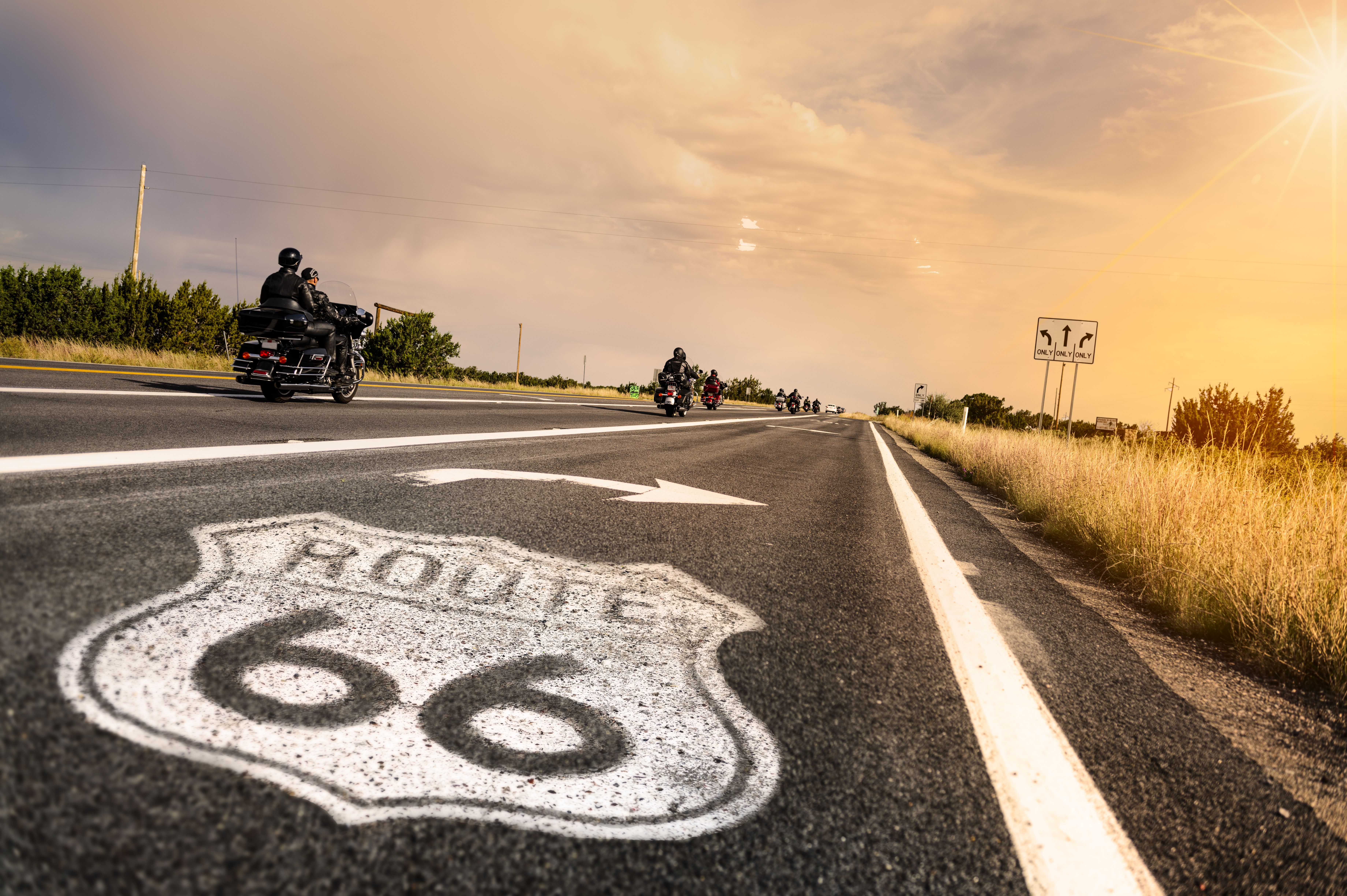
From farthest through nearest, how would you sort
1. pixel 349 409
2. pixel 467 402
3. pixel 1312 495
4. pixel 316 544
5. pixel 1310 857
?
1. pixel 467 402
2. pixel 349 409
3. pixel 1312 495
4. pixel 316 544
5. pixel 1310 857

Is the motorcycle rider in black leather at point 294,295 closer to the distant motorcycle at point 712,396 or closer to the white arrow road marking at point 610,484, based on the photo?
the white arrow road marking at point 610,484

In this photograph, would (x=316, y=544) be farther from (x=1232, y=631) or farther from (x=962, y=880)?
(x=1232, y=631)

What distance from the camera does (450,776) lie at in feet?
4.40

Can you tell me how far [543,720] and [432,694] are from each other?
304mm

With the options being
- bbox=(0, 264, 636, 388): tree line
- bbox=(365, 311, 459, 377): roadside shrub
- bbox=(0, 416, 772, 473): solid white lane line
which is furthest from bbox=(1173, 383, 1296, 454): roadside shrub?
bbox=(365, 311, 459, 377): roadside shrub

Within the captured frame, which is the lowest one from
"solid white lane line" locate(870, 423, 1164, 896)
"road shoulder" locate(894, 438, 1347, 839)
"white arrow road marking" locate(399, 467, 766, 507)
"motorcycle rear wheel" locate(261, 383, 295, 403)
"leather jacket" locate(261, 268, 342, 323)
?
"road shoulder" locate(894, 438, 1347, 839)

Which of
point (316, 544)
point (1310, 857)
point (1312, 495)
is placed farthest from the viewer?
point (1312, 495)

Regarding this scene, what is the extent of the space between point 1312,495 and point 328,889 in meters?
7.19

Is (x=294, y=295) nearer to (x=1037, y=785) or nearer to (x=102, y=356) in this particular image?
(x=1037, y=785)

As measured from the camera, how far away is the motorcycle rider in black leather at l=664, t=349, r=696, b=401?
21203 mm

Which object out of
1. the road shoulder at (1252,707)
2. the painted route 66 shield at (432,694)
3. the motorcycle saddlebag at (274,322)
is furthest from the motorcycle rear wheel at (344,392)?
the road shoulder at (1252,707)

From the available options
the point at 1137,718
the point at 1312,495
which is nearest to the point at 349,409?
the point at 1137,718

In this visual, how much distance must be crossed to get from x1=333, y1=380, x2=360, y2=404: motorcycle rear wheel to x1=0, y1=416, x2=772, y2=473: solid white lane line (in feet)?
12.5

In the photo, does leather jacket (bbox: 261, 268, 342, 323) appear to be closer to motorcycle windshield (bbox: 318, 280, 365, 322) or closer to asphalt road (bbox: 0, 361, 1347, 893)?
motorcycle windshield (bbox: 318, 280, 365, 322)
